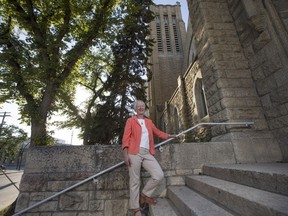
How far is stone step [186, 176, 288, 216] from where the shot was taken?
4.80ft

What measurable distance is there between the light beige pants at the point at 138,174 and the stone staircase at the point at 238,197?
0.34 m

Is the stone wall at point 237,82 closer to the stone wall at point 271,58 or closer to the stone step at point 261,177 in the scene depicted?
the stone wall at point 271,58

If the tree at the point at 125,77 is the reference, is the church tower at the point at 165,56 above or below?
above

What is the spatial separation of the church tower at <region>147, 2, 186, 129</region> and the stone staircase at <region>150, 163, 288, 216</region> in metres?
15.8

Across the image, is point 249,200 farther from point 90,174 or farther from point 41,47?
point 41,47

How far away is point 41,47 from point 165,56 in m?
18.5

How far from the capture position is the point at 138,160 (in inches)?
107

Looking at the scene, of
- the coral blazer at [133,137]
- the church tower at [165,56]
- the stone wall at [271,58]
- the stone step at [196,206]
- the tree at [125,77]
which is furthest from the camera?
the church tower at [165,56]

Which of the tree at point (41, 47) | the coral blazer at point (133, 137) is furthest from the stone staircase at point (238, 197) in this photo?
the tree at point (41, 47)

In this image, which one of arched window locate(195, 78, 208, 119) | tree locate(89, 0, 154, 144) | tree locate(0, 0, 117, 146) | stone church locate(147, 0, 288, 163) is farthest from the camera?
arched window locate(195, 78, 208, 119)

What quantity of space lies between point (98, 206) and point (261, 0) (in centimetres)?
609

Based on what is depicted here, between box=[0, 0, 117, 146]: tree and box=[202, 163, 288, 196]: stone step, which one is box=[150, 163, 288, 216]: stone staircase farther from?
box=[0, 0, 117, 146]: tree

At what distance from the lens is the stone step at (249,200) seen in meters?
1.46

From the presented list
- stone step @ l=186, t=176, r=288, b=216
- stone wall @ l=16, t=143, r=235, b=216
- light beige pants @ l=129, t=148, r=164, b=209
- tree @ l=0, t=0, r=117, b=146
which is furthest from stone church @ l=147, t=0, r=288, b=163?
tree @ l=0, t=0, r=117, b=146
